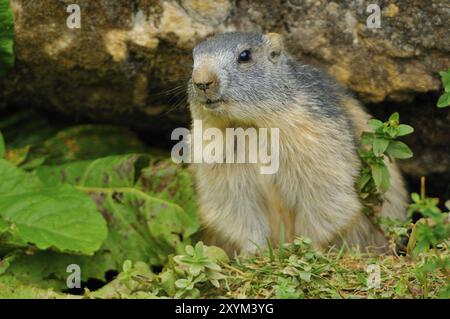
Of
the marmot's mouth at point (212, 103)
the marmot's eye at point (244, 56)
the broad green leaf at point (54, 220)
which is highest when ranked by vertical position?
the marmot's eye at point (244, 56)

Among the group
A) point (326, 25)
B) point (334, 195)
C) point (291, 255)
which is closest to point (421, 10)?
point (326, 25)

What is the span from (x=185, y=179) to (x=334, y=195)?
4.78ft

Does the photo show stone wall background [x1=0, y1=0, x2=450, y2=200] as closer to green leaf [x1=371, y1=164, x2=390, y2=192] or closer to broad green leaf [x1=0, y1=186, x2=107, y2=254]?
green leaf [x1=371, y1=164, x2=390, y2=192]

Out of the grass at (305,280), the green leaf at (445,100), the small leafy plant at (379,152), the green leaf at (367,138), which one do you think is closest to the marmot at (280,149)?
the small leafy plant at (379,152)

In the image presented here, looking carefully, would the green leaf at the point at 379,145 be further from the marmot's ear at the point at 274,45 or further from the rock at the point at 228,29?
the rock at the point at 228,29

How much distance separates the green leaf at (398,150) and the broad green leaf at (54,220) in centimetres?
213

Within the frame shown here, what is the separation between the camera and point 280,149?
571cm

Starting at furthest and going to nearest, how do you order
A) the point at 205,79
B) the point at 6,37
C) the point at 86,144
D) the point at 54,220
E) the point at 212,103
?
the point at 86,144, the point at 6,37, the point at 54,220, the point at 212,103, the point at 205,79

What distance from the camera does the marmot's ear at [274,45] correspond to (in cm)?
578

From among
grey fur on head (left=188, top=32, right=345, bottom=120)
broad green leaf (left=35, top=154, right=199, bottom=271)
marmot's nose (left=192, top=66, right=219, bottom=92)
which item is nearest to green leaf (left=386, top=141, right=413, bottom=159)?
grey fur on head (left=188, top=32, right=345, bottom=120)

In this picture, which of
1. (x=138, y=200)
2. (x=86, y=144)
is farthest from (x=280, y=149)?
(x=86, y=144)

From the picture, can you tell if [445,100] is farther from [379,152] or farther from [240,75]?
[240,75]

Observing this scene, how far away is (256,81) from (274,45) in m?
0.37
